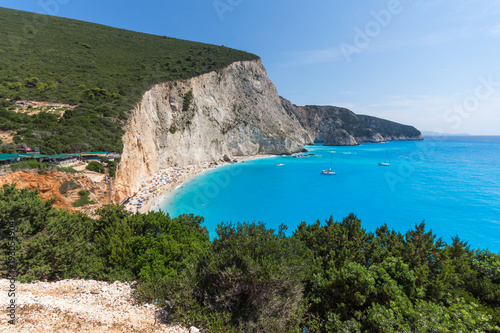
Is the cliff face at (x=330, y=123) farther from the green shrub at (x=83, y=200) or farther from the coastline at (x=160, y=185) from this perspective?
the green shrub at (x=83, y=200)

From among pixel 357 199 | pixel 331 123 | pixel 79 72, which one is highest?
pixel 331 123

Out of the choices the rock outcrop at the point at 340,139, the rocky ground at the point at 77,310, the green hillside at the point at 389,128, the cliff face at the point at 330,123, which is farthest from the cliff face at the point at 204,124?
the green hillside at the point at 389,128

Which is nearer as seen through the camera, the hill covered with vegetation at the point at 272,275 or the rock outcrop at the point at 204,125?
the hill covered with vegetation at the point at 272,275

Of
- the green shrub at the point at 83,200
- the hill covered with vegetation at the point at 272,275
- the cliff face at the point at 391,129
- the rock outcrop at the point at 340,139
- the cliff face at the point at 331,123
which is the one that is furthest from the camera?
the cliff face at the point at 391,129

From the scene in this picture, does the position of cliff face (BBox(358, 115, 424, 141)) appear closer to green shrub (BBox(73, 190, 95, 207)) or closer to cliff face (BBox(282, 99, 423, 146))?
cliff face (BBox(282, 99, 423, 146))

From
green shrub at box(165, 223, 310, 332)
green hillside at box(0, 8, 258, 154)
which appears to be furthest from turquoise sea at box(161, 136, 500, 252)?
green hillside at box(0, 8, 258, 154)

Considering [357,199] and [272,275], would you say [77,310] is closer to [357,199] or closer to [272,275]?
[272,275]

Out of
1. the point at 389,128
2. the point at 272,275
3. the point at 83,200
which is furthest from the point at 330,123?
the point at 272,275
